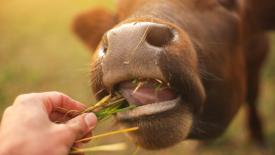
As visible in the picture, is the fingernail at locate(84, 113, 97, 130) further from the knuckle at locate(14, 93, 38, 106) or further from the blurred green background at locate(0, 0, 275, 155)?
the blurred green background at locate(0, 0, 275, 155)

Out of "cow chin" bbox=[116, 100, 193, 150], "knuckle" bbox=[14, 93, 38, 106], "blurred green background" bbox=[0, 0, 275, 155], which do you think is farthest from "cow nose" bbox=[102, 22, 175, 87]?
"blurred green background" bbox=[0, 0, 275, 155]

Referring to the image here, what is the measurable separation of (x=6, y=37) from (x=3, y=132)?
7672mm

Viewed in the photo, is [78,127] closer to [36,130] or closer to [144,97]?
[36,130]

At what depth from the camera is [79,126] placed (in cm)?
216

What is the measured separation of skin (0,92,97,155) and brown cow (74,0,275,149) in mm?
523

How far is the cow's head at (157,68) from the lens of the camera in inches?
105

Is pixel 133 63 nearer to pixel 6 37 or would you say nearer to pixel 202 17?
pixel 202 17

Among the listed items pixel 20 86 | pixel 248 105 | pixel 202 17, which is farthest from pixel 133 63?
pixel 20 86

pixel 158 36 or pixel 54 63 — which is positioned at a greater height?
pixel 158 36

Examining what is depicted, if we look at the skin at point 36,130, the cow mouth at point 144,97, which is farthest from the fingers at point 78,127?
the cow mouth at point 144,97

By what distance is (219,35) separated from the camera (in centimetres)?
361

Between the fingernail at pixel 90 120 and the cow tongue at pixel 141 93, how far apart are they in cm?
42

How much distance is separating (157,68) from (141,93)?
0.59 feet

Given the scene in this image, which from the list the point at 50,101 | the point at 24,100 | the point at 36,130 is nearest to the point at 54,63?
the point at 50,101
